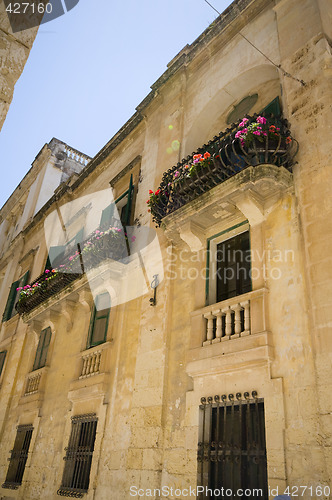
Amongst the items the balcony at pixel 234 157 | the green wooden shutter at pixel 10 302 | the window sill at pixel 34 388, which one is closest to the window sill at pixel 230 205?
the balcony at pixel 234 157

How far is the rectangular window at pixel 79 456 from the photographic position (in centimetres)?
716

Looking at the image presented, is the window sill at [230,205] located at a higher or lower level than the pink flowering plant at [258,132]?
lower

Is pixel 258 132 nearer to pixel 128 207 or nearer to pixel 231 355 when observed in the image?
pixel 231 355

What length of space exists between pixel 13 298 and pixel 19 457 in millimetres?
6799

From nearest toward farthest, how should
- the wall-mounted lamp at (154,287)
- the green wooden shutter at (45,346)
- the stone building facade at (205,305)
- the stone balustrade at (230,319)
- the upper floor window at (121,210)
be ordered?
1. the stone building facade at (205,305)
2. the stone balustrade at (230,319)
3. the wall-mounted lamp at (154,287)
4. the upper floor window at (121,210)
5. the green wooden shutter at (45,346)

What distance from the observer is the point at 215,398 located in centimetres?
539

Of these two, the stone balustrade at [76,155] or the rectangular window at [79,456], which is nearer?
the rectangular window at [79,456]

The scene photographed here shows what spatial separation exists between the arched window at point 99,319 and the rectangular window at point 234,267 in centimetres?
319

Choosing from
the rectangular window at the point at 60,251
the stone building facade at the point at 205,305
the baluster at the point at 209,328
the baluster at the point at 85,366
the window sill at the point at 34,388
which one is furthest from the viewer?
the rectangular window at the point at 60,251

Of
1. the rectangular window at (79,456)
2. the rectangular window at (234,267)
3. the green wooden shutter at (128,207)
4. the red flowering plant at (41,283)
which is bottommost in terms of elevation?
the rectangular window at (79,456)

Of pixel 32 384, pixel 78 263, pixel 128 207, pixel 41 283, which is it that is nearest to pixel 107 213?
pixel 128 207

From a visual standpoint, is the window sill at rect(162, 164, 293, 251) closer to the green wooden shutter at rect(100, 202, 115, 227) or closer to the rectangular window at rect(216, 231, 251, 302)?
the rectangular window at rect(216, 231, 251, 302)

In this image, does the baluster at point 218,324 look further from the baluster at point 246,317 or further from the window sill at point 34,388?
the window sill at point 34,388

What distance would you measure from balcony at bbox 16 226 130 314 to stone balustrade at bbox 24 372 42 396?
72.4 inches
